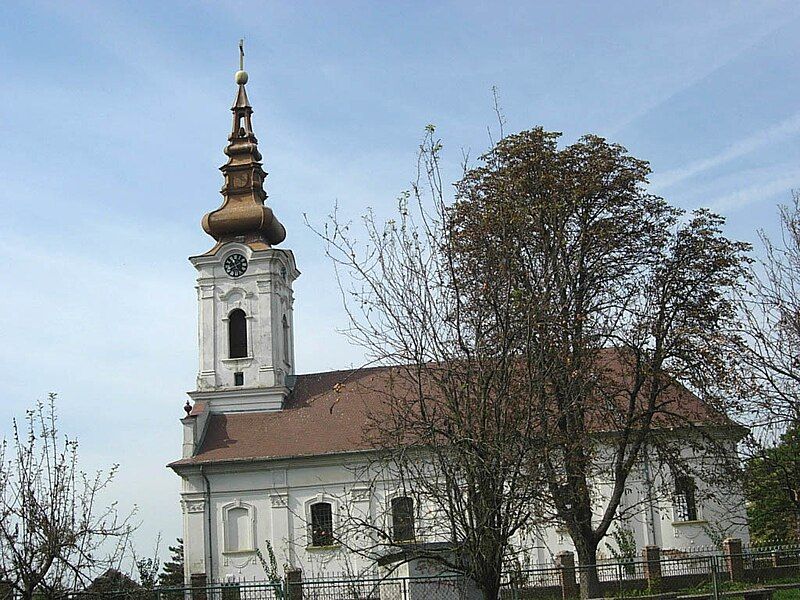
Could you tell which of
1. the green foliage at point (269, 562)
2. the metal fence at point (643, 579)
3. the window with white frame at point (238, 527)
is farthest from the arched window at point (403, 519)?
the window with white frame at point (238, 527)

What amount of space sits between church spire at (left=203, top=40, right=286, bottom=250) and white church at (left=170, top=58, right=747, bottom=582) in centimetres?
5

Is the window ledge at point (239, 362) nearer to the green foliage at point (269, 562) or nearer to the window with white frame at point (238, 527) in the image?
the window with white frame at point (238, 527)

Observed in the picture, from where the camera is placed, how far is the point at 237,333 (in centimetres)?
4319

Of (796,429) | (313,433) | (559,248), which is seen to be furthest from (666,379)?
(313,433)

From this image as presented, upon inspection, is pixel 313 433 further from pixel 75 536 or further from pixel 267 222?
pixel 75 536

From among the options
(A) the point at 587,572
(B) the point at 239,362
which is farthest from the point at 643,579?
(B) the point at 239,362

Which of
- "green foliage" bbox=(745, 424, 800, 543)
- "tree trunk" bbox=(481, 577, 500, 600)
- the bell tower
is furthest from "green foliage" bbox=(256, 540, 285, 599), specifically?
"tree trunk" bbox=(481, 577, 500, 600)

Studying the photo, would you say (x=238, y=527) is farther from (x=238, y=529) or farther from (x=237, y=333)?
(x=237, y=333)

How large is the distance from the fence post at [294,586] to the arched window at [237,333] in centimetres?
1616

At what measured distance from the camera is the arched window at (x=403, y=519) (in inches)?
481

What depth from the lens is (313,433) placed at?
39.2m

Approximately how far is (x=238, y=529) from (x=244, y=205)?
45.4 ft

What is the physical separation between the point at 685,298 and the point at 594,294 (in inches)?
93.0

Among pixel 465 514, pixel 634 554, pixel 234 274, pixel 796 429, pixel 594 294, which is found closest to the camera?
pixel 465 514
